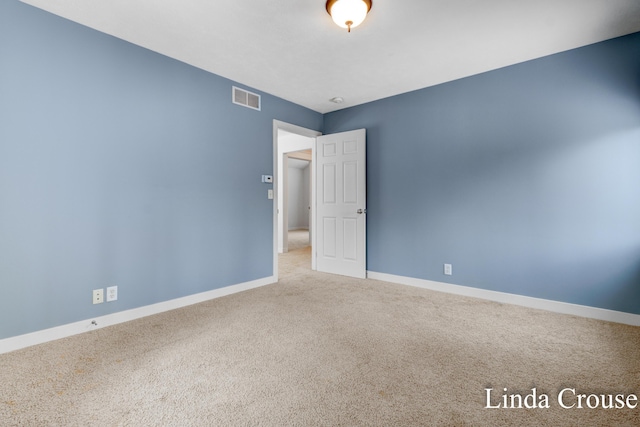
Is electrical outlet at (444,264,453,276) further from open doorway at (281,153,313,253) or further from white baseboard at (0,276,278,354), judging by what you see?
open doorway at (281,153,313,253)

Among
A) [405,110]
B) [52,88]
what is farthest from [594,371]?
[52,88]

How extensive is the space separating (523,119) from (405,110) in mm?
1390

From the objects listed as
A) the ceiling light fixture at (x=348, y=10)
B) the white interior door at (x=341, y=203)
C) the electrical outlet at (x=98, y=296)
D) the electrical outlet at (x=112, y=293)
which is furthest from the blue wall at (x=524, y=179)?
the electrical outlet at (x=98, y=296)

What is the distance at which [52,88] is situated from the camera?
7.51 feet

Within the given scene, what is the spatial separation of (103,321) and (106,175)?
130 cm

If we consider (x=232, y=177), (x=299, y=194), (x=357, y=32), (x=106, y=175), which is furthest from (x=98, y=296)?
(x=299, y=194)

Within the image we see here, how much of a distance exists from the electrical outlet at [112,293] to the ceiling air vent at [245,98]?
241 cm

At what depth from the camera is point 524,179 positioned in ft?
10.1

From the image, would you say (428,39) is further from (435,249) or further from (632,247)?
(632,247)

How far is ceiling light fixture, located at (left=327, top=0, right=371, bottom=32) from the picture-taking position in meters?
2.04

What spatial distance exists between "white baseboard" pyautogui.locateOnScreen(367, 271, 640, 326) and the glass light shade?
10.1 ft

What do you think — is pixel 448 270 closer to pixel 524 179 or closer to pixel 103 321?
pixel 524 179

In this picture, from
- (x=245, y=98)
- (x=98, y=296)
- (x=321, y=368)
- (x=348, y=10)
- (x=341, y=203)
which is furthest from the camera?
(x=341, y=203)

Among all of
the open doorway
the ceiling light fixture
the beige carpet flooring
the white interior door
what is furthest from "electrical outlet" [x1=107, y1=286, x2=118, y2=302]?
the open doorway
